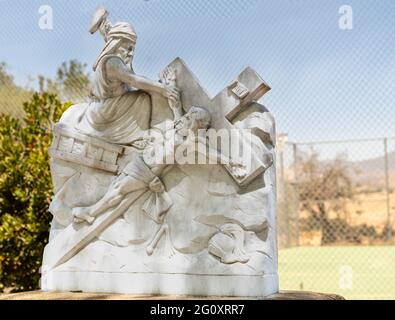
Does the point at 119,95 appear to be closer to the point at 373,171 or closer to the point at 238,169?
the point at 238,169

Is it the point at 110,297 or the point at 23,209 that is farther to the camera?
the point at 23,209

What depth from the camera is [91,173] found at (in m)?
3.27

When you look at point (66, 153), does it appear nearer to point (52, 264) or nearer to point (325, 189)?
point (52, 264)

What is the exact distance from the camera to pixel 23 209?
4652 millimetres

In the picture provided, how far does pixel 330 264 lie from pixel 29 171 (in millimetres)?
3488

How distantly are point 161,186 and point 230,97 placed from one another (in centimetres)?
69

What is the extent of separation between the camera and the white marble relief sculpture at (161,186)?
9.66 feet

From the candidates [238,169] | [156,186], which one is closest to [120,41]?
[156,186]

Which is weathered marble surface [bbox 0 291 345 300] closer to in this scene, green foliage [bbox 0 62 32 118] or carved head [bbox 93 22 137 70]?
carved head [bbox 93 22 137 70]
